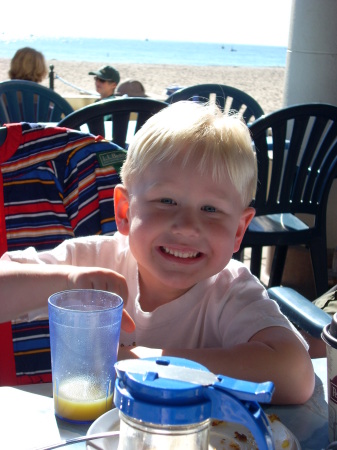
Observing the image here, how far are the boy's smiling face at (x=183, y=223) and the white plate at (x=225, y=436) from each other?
44 cm

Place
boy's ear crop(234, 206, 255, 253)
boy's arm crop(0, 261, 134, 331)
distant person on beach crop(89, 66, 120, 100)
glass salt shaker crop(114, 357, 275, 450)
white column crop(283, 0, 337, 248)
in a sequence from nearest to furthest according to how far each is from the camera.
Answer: glass salt shaker crop(114, 357, 275, 450), boy's arm crop(0, 261, 134, 331), boy's ear crop(234, 206, 255, 253), white column crop(283, 0, 337, 248), distant person on beach crop(89, 66, 120, 100)

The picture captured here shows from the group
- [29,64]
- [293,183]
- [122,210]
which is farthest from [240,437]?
[29,64]

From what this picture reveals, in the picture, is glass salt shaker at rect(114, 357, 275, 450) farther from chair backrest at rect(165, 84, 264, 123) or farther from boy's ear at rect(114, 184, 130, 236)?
chair backrest at rect(165, 84, 264, 123)

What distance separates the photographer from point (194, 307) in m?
1.50

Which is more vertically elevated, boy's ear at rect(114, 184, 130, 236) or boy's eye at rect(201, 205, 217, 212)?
boy's eye at rect(201, 205, 217, 212)

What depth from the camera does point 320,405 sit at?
117 centimetres

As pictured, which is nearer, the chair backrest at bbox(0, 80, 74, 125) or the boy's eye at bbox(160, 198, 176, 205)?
the boy's eye at bbox(160, 198, 176, 205)

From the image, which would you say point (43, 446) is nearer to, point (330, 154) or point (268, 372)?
point (268, 372)

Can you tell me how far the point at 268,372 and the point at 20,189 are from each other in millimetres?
875

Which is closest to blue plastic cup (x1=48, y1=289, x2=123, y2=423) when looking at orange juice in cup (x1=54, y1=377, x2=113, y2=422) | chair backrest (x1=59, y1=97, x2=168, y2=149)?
orange juice in cup (x1=54, y1=377, x2=113, y2=422)

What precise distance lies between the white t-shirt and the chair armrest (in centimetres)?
16

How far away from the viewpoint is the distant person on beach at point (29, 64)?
6285 millimetres

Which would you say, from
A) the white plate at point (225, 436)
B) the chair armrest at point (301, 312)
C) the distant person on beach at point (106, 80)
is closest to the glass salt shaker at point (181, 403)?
the white plate at point (225, 436)

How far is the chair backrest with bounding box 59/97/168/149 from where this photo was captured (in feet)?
7.82
